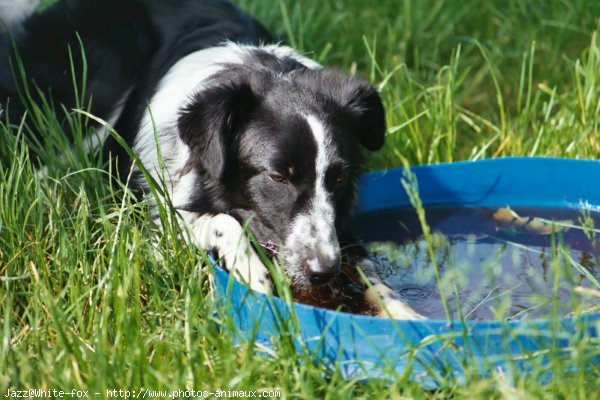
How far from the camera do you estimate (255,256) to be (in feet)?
11.8

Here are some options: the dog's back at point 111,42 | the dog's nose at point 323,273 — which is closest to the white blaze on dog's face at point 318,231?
the dog's nose at point 323,273

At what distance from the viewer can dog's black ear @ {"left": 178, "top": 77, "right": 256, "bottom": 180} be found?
11.6ft

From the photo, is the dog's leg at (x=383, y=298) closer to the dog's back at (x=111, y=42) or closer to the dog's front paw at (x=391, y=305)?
the dog's front paw at (x=391, y=305)

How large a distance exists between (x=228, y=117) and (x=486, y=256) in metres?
1.37

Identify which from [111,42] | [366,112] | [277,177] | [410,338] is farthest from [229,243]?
[111,42]

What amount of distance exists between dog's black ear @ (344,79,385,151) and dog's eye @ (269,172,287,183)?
0.52 m

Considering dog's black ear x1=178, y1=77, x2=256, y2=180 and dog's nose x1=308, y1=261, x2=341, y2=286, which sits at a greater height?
dog's black ear x1=178, y1=77, x2=256, y2=180

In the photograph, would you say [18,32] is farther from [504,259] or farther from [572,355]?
[572,355]

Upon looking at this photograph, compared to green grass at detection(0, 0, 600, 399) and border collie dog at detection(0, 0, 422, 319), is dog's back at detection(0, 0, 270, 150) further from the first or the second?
green grass at detection(0, 0, 600, 399)

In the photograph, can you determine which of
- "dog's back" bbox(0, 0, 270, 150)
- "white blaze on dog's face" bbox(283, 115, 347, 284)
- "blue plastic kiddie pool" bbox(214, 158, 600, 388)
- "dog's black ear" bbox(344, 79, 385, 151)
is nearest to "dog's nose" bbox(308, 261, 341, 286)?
"white blaze on dog's face" bbox(283, 115, 347, 284)

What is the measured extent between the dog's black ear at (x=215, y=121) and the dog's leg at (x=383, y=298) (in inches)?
30.6

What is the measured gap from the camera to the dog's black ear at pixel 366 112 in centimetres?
383

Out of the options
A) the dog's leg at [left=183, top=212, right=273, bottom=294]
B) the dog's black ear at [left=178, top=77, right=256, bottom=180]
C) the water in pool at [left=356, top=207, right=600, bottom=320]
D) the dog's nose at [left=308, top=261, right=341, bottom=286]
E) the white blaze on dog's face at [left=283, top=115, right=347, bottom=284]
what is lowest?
the water in pool at [left=356, top=207, right=600, bottom=320]

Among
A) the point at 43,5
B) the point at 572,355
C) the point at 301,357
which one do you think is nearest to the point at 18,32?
the point at 43,5
